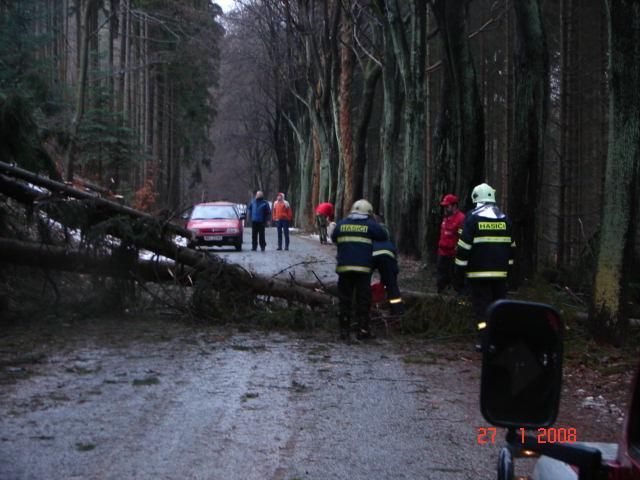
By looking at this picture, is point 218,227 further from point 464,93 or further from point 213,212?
point 464,93

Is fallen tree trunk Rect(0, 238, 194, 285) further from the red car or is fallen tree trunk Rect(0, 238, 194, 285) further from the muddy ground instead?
the red car

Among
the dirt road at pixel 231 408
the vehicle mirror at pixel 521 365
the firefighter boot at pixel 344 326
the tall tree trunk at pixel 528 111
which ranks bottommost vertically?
the dirt road at pixel 231 408

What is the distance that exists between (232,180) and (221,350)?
9232 cm

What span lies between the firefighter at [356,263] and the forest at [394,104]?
2887mm

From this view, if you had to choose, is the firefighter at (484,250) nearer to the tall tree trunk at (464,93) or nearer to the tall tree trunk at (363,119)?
the tall tree trunk at (464,93)

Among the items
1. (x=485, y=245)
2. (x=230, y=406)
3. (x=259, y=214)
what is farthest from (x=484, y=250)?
(x=259, y=214)

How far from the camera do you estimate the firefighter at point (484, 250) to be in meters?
10.2

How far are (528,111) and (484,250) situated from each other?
16.5 ft

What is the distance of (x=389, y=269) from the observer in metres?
11.8

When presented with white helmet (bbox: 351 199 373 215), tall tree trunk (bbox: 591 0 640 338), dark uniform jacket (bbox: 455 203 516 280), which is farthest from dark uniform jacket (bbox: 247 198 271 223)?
tall tree trunk (bbox: 591 0 640 338)

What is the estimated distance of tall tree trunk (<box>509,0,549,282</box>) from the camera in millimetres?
14297

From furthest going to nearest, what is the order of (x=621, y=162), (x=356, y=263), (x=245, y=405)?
1. (x=356, y=263)
2. (x=621, y=162)
3. (x=245, y=405)

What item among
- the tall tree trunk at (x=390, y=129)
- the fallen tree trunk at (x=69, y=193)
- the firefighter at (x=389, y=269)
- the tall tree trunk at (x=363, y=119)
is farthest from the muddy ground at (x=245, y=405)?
the tall tree trunk at (x=363, y=119)

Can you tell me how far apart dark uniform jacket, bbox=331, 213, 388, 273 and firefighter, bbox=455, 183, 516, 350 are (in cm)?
135
